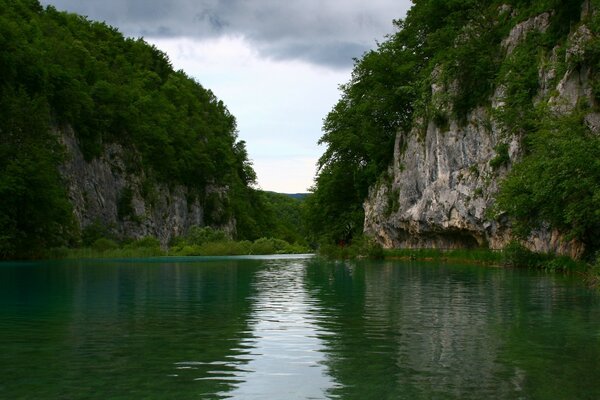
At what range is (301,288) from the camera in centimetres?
2850

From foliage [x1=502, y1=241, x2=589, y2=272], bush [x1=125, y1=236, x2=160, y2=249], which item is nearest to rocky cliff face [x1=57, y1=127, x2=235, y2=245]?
bush [x1=125, y1=236, x2=160, y2=249]

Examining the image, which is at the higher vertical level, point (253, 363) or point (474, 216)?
point (474, 216)

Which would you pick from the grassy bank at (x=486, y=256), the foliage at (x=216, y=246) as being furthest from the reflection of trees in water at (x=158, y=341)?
the foliage at (x=216, y=246)

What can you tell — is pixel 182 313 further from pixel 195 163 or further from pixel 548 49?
pixel 195 163

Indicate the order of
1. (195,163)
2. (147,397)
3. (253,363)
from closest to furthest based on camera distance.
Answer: (147,397), (253,363), (195,163)

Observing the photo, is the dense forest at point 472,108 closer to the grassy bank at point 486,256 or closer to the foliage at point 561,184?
the foliage at point 561,184

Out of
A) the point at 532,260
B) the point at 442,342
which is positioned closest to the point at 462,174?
the point at 532,260

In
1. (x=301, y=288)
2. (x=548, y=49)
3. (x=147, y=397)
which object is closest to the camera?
(x=147, y=397)

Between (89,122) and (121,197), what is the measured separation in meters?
12.7

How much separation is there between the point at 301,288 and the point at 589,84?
22.5 meters

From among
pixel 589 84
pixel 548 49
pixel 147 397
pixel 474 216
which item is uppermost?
pixel 548 49

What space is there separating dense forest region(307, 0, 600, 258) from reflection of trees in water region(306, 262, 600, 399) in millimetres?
9068

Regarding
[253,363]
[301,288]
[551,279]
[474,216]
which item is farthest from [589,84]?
[253,363]

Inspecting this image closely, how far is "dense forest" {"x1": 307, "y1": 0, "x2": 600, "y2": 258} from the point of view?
34000mm
